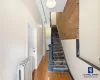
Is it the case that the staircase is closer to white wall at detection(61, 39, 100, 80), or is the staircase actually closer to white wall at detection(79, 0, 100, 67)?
white wall at detection(61, 39, 100, 80)

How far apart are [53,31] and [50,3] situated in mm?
8186

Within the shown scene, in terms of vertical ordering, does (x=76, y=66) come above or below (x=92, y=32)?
below

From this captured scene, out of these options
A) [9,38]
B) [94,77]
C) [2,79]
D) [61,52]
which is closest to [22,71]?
[2,79]

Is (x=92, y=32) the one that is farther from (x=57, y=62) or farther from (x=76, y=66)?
(x=57, y=62)

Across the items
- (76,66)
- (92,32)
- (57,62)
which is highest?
(92,32)

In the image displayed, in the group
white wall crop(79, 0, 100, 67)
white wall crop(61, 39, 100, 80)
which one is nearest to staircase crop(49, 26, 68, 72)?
white wall crop(61, 39, 100, 80)

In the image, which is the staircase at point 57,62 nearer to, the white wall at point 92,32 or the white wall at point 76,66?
the white wall at point 76,66

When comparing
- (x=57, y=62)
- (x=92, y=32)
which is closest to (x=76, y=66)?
(x=92, y=32)

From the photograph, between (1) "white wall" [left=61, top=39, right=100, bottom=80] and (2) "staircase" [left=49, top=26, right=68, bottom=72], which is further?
(2) "staircase" [left=49, top=26, right=68, bottom=72]

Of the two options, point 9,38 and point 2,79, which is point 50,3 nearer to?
point 9,38

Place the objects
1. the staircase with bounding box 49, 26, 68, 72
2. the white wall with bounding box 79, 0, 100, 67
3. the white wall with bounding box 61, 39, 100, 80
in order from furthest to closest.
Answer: the staircase with bounding box 49, 26, 68, 72 → the white wall with bounding box 61, 39, 100, 80 → the white wall with bounding box 79, 0, 100, 67

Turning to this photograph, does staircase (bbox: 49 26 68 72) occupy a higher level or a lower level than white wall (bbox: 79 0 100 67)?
lower

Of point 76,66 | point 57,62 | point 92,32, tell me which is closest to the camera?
point 92,32

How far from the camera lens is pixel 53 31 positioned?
12.0 metres
